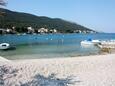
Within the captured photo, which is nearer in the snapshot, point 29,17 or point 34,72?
point 34,72

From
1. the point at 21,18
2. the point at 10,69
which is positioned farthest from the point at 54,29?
the point at 10,69

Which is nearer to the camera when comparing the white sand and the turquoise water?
the white sand

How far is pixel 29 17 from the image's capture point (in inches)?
5379

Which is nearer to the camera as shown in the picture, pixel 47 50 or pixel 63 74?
pixel 63 74

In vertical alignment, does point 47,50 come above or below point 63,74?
below

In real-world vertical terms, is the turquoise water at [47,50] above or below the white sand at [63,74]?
below

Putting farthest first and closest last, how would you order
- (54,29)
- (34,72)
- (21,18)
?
(54,29) → (21,18) → (34,72)

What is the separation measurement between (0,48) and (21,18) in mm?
78006

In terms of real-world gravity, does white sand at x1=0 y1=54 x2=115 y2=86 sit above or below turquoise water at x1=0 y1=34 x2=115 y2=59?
above

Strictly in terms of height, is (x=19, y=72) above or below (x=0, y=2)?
below

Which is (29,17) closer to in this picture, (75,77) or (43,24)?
(43,24)

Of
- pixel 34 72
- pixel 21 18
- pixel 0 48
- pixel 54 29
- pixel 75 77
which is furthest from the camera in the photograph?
pixel 54 29

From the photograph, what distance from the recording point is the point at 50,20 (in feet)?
518

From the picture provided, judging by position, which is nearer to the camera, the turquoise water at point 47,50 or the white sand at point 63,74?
the white sand at point 63,74
